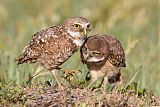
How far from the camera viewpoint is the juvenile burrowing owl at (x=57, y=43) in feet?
25.6

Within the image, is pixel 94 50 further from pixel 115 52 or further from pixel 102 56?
pixel 115 52

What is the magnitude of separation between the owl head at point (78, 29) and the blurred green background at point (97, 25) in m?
1.14

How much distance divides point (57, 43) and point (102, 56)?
1.84 feet

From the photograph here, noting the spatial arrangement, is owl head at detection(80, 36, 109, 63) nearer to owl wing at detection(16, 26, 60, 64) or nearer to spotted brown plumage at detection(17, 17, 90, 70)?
spotted brown plumage at detection(17, 17, 90, 70)

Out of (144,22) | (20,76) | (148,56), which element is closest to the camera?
(20,76)

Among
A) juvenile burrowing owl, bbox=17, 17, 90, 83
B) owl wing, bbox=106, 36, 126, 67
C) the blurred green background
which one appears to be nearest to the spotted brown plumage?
juvenile burrowing owl, bbox=17, 17, 90, 83

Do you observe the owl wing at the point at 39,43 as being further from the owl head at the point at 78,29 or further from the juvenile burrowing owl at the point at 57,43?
the owl head at the point at 78,29

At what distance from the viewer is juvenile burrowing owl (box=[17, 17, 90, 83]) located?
779 cm

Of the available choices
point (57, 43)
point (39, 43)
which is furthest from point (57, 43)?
point (39, 43)

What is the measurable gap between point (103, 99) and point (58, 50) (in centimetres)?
115

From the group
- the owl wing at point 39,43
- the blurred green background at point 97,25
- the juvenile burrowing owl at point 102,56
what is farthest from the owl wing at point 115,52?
the owl wing at point 39,43

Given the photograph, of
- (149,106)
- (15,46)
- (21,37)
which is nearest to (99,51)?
(149,106)

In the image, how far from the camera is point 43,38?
8.02 meters

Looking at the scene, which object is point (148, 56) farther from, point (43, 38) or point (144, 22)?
point (43, 38)
